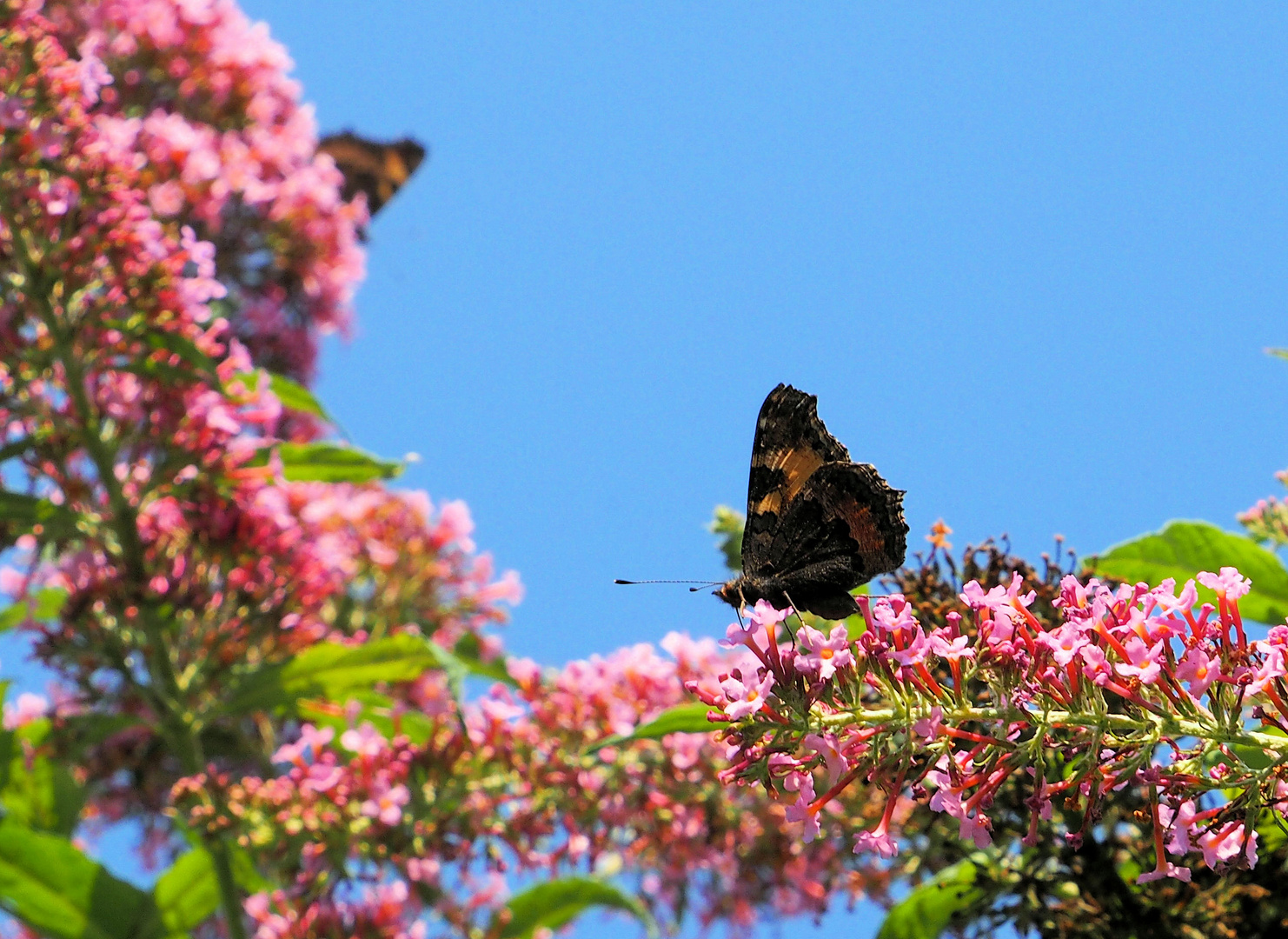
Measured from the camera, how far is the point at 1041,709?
5.61 feet

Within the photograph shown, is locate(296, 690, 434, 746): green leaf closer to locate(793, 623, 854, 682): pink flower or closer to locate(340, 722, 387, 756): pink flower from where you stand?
locate(340, 722, 387, 756): pink flower

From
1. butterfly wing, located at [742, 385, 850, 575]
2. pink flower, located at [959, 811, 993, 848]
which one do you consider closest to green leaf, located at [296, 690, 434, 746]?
butterfly wing, located at [742, 385, 850, 575]

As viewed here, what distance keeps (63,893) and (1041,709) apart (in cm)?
308

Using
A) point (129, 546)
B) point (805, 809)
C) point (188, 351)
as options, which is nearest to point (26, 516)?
point (129, 546)

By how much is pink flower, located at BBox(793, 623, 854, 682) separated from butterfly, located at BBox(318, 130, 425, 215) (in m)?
7.80

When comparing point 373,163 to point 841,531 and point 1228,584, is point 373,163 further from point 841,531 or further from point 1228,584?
point 1228,584

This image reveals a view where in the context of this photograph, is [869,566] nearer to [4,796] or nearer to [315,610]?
[315,610]

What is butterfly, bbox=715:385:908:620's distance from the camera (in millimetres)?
2385

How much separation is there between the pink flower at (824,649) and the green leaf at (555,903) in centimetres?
211

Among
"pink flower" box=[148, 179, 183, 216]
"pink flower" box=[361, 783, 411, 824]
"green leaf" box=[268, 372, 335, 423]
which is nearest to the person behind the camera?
"pink flower" box=[361, 783, 411, 824]

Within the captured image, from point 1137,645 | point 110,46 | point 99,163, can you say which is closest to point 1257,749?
point 1137,645

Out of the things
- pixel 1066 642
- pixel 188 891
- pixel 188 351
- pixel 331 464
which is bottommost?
pixel 1066 642

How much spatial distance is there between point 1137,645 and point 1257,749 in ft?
0.78

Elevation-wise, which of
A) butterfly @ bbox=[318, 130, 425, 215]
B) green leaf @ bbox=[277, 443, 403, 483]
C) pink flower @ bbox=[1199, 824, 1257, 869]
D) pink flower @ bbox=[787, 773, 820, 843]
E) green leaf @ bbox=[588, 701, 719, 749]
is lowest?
pink flower @ bbox=[1199, 824, 1257, 869]
